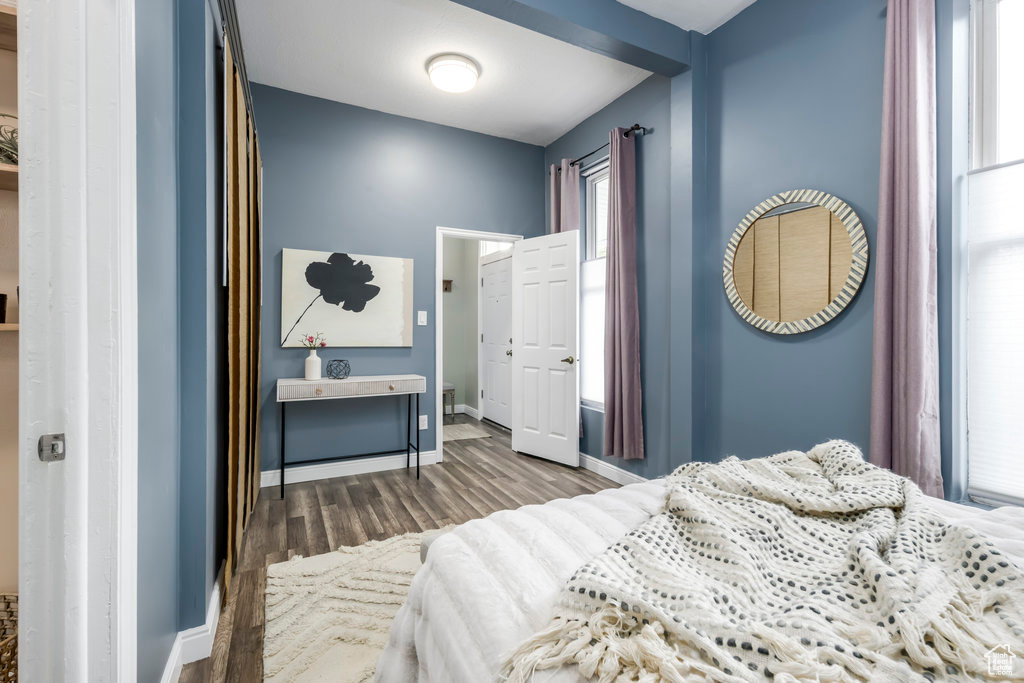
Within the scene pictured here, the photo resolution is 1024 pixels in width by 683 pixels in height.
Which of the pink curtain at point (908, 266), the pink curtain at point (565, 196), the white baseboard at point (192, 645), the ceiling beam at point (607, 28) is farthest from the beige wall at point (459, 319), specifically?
the pink curtain at point (908, 266)

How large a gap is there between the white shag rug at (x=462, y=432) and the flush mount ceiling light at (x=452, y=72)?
3.24m

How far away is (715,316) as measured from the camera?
295 cm

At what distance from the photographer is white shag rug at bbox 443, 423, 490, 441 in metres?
5.00

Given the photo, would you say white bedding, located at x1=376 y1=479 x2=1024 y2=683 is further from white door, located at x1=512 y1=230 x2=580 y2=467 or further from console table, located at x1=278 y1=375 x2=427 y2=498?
white door, located at x1=512 y1=230 x2=580 y2=467

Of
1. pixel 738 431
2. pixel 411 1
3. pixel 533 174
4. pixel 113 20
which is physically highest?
pixel 411 1

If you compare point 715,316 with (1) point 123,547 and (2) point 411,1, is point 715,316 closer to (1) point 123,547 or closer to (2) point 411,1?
(2) point 411,1

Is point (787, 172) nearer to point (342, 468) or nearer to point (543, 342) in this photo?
point (543, 342)

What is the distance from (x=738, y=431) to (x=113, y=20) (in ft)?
10.1

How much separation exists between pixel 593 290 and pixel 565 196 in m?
0.86

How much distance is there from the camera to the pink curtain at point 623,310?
3379 millimetres

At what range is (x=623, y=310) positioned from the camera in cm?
340

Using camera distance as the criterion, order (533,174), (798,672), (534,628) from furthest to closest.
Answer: (533,174) → (534,628) → (798,672)

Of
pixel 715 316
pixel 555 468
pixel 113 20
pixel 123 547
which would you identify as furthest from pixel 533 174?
pixel 123 547

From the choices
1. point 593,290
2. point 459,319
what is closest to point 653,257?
point 593,290
